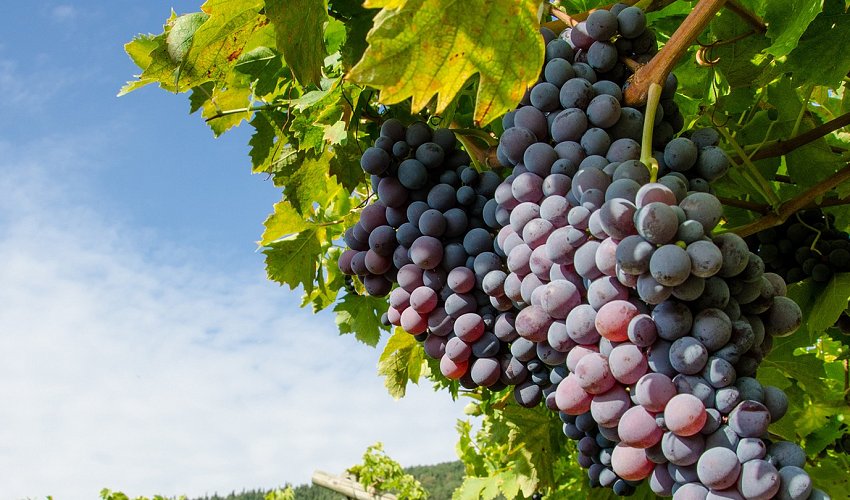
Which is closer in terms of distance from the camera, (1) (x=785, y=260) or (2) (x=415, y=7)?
(2) (x=415, y=7)

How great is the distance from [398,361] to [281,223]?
2.26 feet

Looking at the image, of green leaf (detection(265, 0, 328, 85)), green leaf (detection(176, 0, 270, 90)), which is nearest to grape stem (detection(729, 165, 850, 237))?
green leaf (detection(265, 0, 328, 85))

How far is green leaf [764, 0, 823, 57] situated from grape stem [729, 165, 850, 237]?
0.42 m

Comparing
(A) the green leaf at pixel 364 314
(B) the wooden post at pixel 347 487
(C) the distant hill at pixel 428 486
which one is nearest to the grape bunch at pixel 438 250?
(A) the green leaf at pixel 364 314

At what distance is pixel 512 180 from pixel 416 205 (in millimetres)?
266

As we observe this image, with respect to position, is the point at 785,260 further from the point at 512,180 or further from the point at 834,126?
the point at 512,180

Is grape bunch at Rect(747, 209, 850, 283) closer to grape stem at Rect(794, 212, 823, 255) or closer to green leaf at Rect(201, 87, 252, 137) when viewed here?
grape stem at Rect(794, 212, 823, 255)

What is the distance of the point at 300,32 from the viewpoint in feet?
4.83

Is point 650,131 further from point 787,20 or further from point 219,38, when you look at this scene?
point 219,38

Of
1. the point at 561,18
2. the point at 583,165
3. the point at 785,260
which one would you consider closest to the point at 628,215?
the point at 583,165

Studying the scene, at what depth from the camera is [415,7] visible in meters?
1.05

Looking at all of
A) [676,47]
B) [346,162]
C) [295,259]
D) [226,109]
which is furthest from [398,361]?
[676,47]

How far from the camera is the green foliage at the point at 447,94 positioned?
1.11 metres

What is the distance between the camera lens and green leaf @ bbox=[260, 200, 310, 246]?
2605 millimetres
